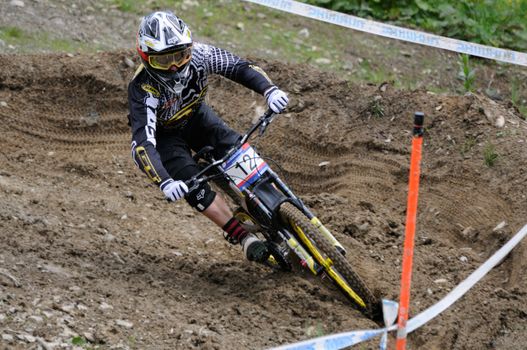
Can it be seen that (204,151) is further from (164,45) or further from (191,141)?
(164,45)

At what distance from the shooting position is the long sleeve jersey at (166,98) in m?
6.87

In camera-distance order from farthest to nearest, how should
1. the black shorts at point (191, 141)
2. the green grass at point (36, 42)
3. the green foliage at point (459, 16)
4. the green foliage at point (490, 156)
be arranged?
the green foliage at point (459, 16)
the green grass at point (36, 42)
the green foliage at point (490, 156)
the black shorts at point (191, 141)

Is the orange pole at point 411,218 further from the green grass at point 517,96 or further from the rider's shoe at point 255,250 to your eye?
the green grass at point 517,96

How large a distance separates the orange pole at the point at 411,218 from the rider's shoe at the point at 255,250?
1897 mm

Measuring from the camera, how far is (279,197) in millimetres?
6883

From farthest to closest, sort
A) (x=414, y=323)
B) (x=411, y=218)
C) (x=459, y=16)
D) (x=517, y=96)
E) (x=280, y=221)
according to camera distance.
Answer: (x=459, y=16), (x=517, y=96), (x=280, y=221), (x=414, y=323), (x=411, y=218)

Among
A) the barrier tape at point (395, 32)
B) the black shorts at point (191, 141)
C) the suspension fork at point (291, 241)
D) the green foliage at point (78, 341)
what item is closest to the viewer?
the green foliage at point (78, 341)

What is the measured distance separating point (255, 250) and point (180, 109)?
54.9 inches

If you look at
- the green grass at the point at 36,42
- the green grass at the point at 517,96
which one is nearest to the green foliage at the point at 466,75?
the green grass at the point at 517,96

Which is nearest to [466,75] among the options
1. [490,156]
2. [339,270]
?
[490,156]

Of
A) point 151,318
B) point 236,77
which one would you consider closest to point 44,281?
point 151,318

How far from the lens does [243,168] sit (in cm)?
700

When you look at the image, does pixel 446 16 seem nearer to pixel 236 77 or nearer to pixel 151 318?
pixel 236 77

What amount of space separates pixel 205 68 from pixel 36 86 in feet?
12.6
